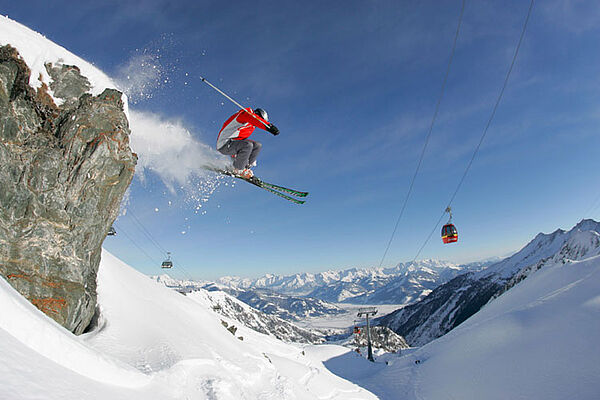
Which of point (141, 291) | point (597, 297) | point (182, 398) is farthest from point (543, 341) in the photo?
point (141, 291)

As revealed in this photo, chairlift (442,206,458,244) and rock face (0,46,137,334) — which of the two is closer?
rock face (0,46,137,334)

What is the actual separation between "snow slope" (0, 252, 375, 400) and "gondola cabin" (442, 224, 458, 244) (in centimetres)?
1351

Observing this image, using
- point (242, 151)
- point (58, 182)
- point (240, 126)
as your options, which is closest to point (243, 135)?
point (240, 126)

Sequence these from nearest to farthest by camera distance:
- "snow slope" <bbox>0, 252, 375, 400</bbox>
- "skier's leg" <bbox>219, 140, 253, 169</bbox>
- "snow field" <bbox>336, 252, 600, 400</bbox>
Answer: "snow slope" <bbox>0, 252, 375, 400</bbox> → "skier's leg" <bbox>219, 140, 253, 169</bbox> → "snow field" <bbox>336, 252, 600, 400</bbox>

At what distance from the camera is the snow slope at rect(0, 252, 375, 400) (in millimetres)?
4184

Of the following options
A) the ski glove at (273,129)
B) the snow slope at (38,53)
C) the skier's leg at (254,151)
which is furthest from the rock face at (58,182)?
the ski glove at (273,129)

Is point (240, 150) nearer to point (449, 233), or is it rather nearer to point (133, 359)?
point (133, 359)

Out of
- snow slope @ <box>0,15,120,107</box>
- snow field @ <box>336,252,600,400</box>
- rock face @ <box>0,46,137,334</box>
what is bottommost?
snow field @ <box>336,252,600,400</box>

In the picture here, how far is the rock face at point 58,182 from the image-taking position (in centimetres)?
884

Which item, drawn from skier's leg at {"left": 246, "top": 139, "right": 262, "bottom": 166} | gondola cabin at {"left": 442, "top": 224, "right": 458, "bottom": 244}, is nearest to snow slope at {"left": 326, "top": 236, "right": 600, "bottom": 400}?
gondola cabin at {"left": 442, "top": 224, "right": 458, "bottom": 244}

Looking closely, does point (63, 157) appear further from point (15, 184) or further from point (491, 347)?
point (491, 347)

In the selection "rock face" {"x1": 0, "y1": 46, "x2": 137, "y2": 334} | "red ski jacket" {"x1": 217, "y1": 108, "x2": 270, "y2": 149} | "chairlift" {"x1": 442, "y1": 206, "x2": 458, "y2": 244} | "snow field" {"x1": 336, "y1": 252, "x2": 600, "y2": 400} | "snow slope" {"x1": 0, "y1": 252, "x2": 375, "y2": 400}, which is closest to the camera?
"snow slope" {"x1": 0, "y1": 252, "x2": 375, "y2": 400}

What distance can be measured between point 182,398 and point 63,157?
32.7 ft

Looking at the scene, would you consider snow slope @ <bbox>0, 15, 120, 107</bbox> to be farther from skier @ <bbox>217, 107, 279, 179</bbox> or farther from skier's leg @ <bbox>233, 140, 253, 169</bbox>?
skier's leg @ <bbox>233, 140, 253, 169</bbox>
